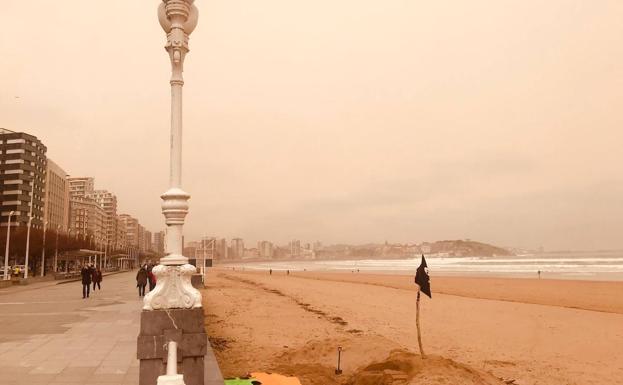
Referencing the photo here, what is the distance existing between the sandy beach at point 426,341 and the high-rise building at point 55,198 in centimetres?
10330

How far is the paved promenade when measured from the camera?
684cm

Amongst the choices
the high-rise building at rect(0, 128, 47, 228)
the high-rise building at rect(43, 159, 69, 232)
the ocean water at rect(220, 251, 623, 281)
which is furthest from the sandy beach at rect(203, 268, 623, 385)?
the high-rise building at rect(43, 159, 69, 232)

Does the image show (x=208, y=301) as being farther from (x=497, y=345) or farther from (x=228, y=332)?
(x=497, y=345)

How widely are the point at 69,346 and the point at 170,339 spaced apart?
19.4 ft

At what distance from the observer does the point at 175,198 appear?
15.3ft

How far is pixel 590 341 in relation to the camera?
1451 centimetres

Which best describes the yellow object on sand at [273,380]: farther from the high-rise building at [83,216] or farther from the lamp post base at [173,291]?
the high-rise building at [83,216]

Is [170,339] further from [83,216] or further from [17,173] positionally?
[83,216]

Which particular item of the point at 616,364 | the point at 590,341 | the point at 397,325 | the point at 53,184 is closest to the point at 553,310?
the point at 590,341

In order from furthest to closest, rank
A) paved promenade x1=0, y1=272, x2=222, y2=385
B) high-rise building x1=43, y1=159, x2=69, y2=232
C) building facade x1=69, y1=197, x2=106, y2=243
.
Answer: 1. building facade x1=69, y1=197, x2=106, y2=243
2. high-rise building x1=43, y1=159, x2=69, y2=232
3. paved promenade x1=0, y1=272, x2=222, y2=385

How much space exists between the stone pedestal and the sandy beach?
15.0 ft

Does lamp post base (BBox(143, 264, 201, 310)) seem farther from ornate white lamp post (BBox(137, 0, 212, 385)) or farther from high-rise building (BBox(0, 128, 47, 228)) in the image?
high-rise building (BBox(0, 128, 47, 228))

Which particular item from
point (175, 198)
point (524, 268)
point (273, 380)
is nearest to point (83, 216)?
point (524, 268)

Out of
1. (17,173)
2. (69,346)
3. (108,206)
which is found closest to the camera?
(69,346)
